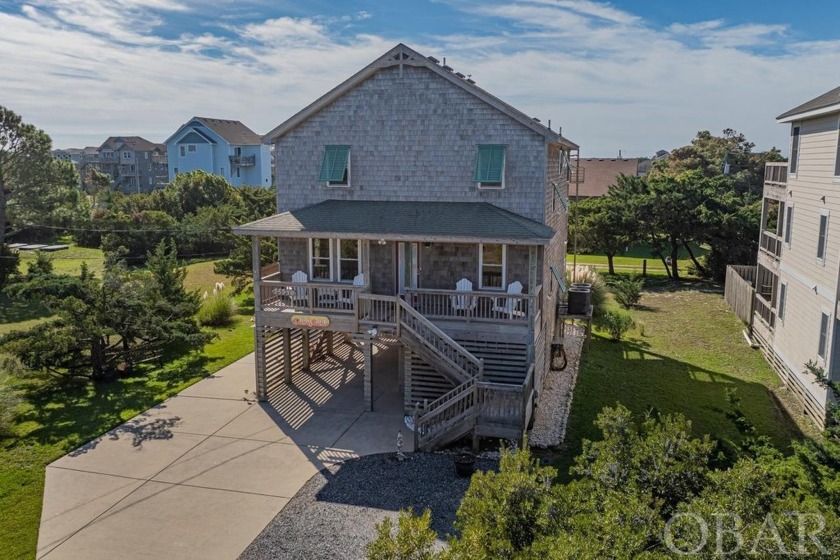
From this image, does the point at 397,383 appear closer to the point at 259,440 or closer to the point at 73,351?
the point at 259,440

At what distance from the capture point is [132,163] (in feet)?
354

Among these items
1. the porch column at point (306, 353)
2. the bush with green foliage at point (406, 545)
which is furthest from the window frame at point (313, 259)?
the bush with green foliage at point (406, 545)

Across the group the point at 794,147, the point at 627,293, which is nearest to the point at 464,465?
the point at 794,147

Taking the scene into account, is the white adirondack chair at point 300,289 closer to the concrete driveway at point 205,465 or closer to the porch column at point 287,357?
the porch column at point 287,357

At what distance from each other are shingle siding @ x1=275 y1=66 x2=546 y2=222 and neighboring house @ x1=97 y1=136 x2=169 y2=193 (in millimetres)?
98659

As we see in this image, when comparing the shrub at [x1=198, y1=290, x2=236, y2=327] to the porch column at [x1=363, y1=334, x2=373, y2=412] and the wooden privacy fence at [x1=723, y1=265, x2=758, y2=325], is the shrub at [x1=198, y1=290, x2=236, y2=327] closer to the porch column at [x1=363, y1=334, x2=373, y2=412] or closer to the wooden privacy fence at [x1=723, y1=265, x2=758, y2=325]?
the porch column at [x1=363, y1=334, x2=373, y2=412]

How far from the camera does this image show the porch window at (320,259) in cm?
1948

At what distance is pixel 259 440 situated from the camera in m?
16.0

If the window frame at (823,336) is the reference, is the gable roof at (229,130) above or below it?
above

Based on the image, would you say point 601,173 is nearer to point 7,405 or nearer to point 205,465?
point 205,465

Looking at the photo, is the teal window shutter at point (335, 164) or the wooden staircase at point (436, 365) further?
the teal window shutter at point (335, 164)

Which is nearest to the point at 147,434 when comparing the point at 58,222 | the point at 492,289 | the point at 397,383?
the point at 397,383

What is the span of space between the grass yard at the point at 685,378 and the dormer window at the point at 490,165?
6991 mm

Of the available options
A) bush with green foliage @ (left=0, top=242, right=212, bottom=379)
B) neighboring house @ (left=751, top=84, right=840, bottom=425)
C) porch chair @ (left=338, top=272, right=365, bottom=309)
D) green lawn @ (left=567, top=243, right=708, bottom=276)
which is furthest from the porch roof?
green lawn @ (left=567, top=243, right=708, bottom=276)
